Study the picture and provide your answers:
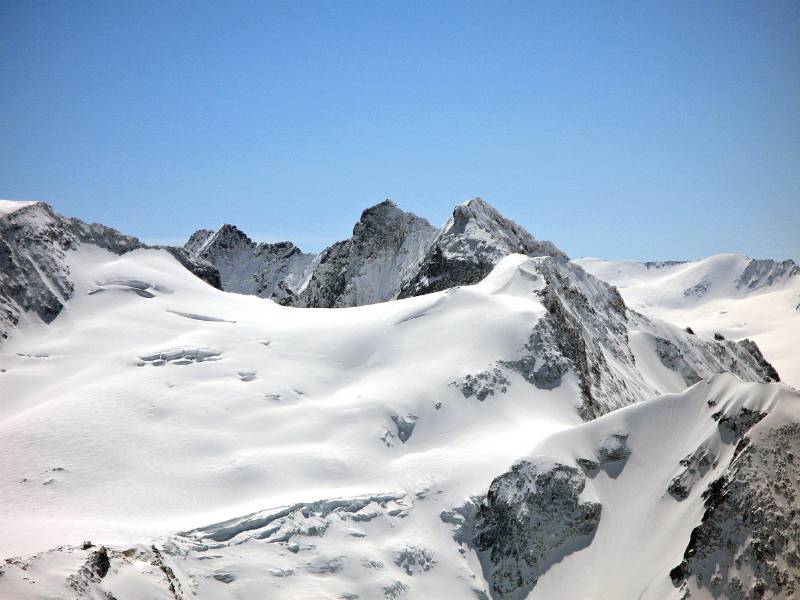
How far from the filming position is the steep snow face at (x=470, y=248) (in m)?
60.3

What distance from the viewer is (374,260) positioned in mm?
83188

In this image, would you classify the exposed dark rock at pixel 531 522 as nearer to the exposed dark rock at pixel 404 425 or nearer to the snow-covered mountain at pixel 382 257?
the exposed dark rock at pixel 404 425

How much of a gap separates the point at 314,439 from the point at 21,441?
39.6ft

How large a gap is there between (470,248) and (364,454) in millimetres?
33206

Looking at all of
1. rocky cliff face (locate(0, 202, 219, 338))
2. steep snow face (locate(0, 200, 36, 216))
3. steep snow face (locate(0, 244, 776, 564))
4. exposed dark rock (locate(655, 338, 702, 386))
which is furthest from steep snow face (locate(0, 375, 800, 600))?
steep snow face (locate(0, 200, 36, 216))

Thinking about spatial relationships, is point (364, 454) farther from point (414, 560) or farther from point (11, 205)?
point (11, 205)

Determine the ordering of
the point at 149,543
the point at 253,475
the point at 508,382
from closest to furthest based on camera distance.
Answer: the point at 149,543
the point at 253,475
the point at 508,382

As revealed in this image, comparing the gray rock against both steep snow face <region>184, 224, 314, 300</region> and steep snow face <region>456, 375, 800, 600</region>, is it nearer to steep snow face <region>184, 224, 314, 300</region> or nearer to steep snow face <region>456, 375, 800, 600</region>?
steep snow face <region>456, 375, 800, 600</region>

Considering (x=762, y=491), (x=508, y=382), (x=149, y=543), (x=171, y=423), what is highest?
(x=171, y=423)

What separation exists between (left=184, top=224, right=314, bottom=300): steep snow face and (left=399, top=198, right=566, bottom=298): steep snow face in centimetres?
5403

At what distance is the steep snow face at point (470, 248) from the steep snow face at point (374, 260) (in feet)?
33.9

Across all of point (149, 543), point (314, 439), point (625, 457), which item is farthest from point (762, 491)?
point (149, 543)

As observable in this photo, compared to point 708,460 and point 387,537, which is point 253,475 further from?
point 708,460

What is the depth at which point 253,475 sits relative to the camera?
95.6 ft
